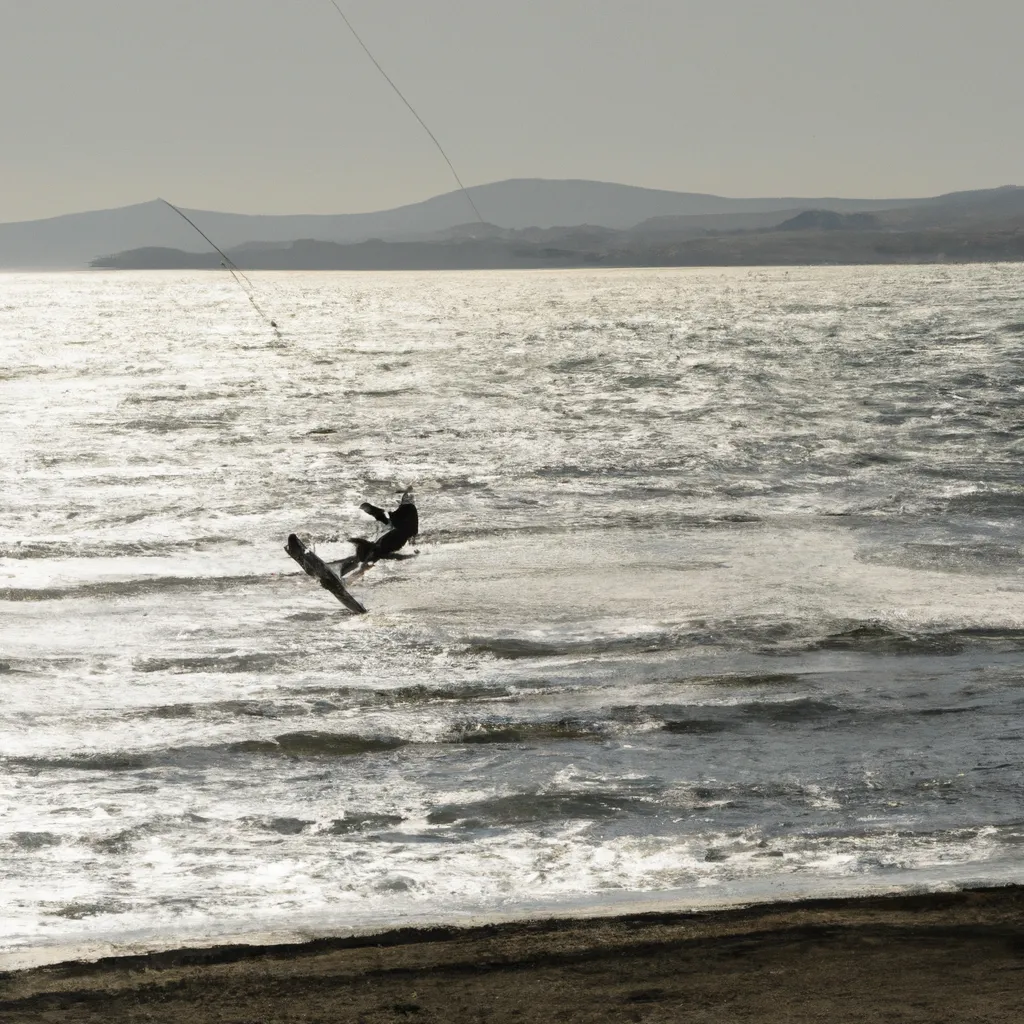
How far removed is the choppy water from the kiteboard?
0.46ft

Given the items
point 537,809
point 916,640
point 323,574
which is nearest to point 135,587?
point 323,574

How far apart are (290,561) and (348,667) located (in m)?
3.98

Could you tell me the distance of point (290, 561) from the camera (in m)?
13.9

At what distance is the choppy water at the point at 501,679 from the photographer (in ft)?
20.9

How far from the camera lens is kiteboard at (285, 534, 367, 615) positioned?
12009mm

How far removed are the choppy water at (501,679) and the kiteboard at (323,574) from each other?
14 cm

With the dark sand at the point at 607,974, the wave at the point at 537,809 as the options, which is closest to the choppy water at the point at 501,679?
the wave at the point at 537,809

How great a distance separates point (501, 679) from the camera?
32.0 ft

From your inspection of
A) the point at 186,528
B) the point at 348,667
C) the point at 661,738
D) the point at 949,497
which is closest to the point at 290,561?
the point at 186,528

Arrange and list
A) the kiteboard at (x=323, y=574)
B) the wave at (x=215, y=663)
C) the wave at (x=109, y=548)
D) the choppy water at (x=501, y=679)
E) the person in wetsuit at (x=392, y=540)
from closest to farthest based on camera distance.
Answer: the choppy water at (x=501, y=679) → the wave at (x=215, y=663) → the kiteboard at (x=323, y=574) → the person in wetsuit at (x=392, y=540) → the wave at (x=109, y=548)

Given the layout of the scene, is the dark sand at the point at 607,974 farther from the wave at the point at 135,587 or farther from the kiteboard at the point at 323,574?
the wave at the point at 135,587

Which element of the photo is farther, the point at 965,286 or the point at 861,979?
the point at 965,286

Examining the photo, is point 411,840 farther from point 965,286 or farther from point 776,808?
point 965,286

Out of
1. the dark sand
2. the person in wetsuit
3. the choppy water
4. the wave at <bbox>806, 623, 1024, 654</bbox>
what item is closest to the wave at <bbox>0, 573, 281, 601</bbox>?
the choppy water
